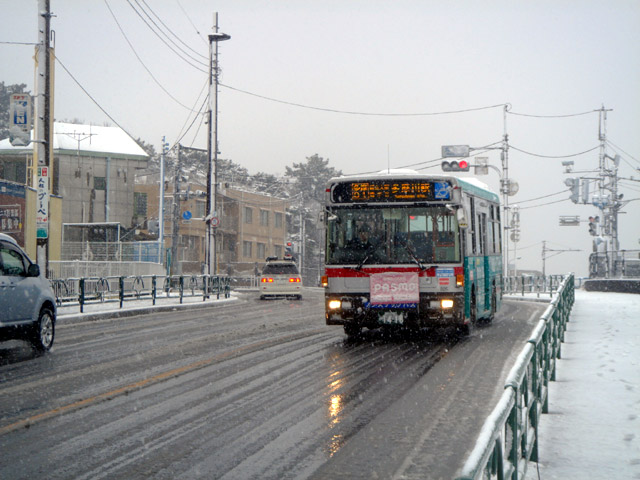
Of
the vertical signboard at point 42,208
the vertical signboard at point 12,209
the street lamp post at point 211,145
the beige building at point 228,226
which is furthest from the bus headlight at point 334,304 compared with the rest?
the beige building at point 228,226

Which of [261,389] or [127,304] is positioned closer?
[261,389]

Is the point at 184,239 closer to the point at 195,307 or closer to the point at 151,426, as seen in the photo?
the point at 195,307

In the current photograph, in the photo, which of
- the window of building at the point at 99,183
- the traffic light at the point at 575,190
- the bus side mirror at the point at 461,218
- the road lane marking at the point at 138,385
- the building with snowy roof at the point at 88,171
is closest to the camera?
the road lane marking at the point at 138,385

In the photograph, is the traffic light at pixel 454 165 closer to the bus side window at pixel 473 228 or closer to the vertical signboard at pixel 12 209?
the vertical signboard at pixel 12 209

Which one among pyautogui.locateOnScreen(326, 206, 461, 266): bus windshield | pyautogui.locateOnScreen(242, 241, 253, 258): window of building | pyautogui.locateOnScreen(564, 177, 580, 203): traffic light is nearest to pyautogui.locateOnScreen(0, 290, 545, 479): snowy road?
pyautogui.locateOnScreen(326, 206, 461, 266): bus windshield

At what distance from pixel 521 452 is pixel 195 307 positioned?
25461 millimetres

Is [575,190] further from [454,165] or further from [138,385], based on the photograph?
[138,385]

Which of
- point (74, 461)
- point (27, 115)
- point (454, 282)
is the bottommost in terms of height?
point (74, 461)

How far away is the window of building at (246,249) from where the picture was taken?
7726 centimetres

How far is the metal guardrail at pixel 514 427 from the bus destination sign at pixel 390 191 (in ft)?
22.9

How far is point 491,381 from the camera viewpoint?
10.3 meters

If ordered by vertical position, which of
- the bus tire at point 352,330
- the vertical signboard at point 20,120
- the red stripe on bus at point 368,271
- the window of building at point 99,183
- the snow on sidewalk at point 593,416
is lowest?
the snow on sidewalk at point 593,416

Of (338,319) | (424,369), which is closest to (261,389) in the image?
(424,369)

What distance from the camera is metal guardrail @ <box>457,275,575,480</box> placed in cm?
320
